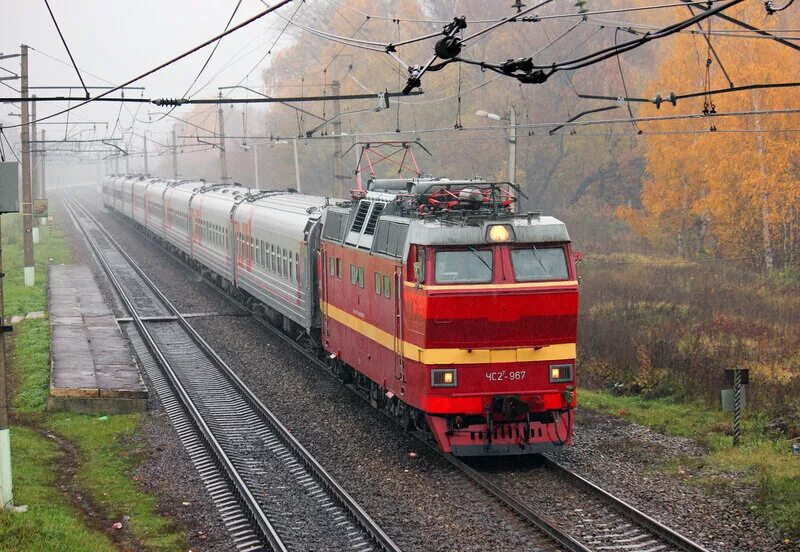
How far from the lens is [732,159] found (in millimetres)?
32469

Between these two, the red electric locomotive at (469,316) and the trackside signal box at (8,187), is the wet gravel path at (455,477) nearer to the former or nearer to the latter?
the red electric locomotive at (469,316)

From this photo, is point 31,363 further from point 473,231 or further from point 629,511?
point 629,511

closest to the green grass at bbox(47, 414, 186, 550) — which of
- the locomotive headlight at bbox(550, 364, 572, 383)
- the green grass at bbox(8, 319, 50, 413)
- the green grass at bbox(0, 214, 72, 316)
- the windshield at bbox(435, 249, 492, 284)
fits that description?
the green grass at bbox(8, 319, 50, 413)

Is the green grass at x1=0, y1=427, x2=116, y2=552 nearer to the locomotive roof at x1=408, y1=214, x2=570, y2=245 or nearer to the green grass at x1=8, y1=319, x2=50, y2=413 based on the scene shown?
the green grass at x1=8, y1=319, x2=50, y2=413

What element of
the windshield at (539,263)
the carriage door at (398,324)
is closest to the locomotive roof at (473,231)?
the windshield at (539,263)

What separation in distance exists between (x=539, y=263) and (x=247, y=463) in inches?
205

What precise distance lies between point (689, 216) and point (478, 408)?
1108 inches

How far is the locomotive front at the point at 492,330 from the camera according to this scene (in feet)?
41.5

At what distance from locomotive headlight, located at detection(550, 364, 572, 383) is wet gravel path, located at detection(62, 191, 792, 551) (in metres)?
1.30

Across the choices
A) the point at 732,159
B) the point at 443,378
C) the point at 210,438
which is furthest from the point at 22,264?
the point at 443,378

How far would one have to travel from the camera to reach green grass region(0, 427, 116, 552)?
10.3 metres

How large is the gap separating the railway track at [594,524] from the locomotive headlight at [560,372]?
1.16 meters

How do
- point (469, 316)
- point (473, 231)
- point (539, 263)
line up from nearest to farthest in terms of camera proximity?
point (469, 316) → point (473, 231) → point (539, 263)

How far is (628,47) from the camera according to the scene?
7.74m
